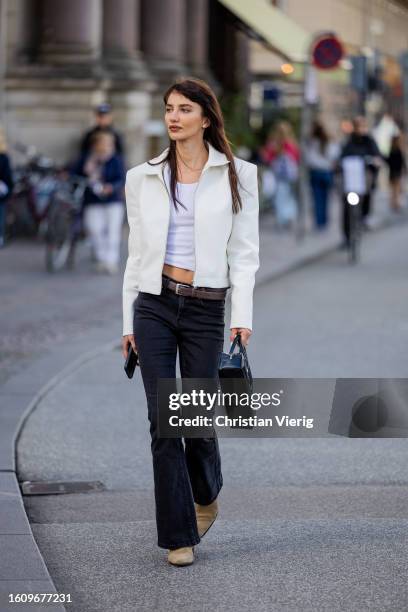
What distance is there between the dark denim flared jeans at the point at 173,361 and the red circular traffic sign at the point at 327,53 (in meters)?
16.7

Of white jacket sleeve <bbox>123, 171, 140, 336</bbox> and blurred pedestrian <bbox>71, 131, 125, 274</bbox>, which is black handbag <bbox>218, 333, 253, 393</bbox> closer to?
white jacket sleeve <bbox>123, 171, 140, 336</bbox>

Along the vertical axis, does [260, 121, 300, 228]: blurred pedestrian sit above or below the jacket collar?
below

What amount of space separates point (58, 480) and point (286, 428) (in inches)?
82.2

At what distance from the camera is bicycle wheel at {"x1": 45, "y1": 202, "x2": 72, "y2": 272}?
54.9 feet

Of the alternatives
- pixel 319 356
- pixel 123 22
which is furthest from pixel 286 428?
pixel 123 22

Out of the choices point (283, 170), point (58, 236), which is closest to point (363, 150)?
point (283, 170)

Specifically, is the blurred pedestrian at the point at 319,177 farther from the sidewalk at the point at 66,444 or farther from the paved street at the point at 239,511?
the paved street at the point at 239,511

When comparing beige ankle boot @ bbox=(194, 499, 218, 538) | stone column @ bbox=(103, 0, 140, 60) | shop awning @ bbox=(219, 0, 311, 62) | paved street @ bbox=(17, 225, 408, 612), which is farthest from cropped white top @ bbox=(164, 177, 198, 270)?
shop awning @ bbox=(219, 0, 311, 62)

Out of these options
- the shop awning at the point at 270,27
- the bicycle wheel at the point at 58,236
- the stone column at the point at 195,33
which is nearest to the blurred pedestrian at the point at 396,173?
the shop awning at the point at 270,27

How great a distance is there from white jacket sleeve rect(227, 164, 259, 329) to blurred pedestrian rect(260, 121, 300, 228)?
18714mm

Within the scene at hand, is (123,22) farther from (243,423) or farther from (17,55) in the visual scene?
(243,423)

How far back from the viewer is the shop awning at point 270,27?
28.5m

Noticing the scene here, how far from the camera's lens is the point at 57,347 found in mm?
11281

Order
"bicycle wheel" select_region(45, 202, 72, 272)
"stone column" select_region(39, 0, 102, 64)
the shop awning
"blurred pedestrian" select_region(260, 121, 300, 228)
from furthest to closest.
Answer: the shop awning < "blurred pedestrian" select_region(260, 121, 300, 228) < "stone column" select_region(39, 0, 102, 64) < "bicycle wheel" select_region(45, 202, 72, 272)
